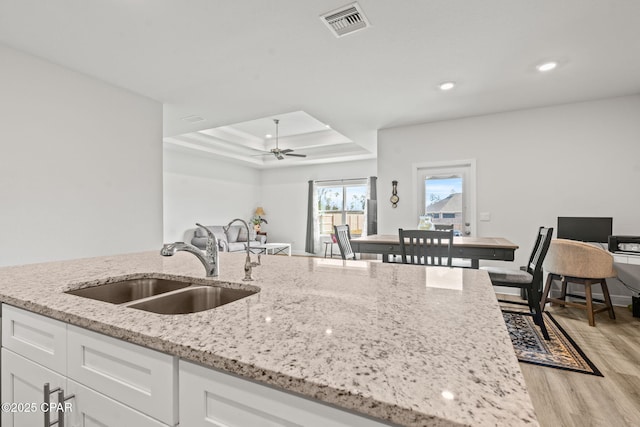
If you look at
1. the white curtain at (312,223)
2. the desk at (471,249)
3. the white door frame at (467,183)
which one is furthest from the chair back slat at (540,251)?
the white curtain at (312,223)

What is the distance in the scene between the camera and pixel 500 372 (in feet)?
1.71

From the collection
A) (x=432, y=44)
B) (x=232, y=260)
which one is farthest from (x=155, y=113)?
(x=432, y=44)

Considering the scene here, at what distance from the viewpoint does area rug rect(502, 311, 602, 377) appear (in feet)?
7.32

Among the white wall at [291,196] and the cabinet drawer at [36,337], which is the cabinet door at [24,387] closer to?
the cabinet drawer at [36,337]

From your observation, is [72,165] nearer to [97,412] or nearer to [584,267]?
[97,412]

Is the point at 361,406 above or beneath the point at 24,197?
beneath

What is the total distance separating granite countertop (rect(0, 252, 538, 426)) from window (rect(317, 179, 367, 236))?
658 centimetres

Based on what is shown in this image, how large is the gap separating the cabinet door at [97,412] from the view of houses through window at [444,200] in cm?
451

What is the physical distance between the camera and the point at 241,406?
58 centimetres

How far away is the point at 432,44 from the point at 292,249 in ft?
21.4

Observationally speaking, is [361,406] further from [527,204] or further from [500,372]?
[527,204]

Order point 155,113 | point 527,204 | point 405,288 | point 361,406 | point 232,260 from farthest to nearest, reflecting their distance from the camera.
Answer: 1. point 527,204
2. point 155,113
3. point 232,260
4. point 405,288
5. point 361,406

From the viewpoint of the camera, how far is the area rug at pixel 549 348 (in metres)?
2.23

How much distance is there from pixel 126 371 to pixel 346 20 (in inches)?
96.1
